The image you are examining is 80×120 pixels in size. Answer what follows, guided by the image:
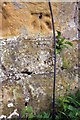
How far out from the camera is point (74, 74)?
64.0 inches

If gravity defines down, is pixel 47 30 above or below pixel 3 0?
below

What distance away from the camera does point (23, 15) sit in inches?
59.1

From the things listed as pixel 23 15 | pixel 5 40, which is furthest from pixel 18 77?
pixel 23 15

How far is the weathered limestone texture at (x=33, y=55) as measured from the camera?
148 centimetres

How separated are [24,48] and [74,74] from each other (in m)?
0.30

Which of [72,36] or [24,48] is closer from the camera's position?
[24,48]

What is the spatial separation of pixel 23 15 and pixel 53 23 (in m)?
0.14

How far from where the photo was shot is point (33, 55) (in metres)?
1.52

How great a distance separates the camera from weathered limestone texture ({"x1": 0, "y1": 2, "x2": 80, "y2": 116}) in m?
1.48

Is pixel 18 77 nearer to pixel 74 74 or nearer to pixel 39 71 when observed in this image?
pixel 39 71

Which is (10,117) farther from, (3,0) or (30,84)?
(3,0)

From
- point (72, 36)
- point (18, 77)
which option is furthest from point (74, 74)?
point (18, 77)

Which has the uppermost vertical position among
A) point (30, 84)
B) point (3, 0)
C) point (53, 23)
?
point (3, 0)

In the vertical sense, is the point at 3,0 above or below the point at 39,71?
above
